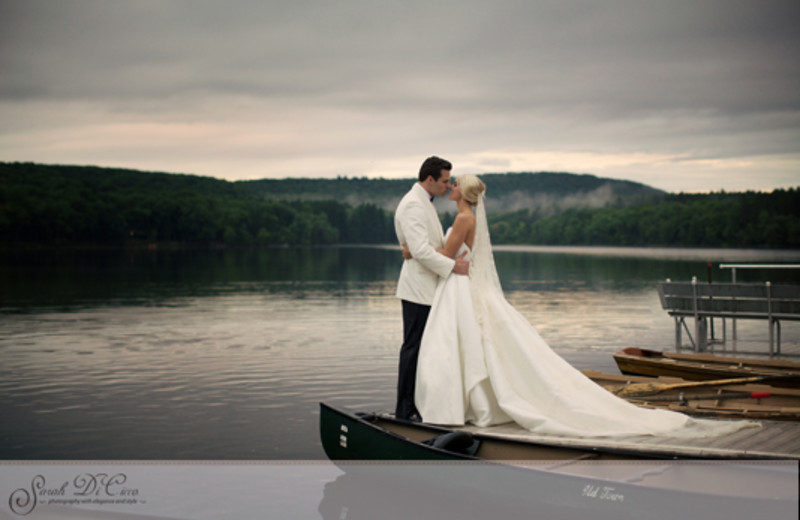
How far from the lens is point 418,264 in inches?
289

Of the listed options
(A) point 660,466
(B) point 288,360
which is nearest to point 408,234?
(A) point 660,466

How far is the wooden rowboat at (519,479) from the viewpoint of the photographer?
4.69 metres

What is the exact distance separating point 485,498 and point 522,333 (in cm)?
178

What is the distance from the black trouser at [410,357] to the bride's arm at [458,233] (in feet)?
2.01

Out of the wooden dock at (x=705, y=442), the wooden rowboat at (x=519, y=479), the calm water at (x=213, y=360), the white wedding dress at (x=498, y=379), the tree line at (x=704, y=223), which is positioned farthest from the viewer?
the tree line at (x=704, y=223)

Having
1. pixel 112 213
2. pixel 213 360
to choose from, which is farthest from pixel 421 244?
pixel 112 213

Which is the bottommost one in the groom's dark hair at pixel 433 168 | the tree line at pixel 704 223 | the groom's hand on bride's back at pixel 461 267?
the groom's hand on bride's back at pixel 461 267

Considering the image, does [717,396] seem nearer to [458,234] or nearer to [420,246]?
[458,234]

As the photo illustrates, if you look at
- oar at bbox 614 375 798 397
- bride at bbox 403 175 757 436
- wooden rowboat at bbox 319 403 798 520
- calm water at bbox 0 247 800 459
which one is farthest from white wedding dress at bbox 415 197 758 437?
calm water at bbox 0 247 800 459

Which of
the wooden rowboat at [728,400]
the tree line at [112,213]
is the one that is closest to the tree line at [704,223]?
the tree line at [112,213]

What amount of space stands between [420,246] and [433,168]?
0.79 m

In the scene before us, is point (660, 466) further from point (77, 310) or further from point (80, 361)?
point (77, 310)

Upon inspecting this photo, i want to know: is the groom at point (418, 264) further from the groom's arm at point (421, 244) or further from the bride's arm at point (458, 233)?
the bride's arm at point (458, 233)

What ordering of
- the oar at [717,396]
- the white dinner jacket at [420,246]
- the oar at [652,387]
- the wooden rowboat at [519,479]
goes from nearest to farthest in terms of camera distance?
the wooden rowboat at [519,479]
the white dinner jacket at [420,246]
the oar at [717,396]
the oar at [652,387]
